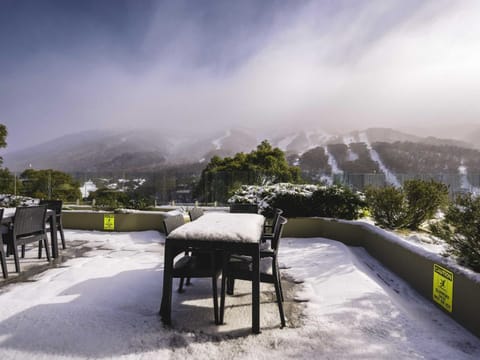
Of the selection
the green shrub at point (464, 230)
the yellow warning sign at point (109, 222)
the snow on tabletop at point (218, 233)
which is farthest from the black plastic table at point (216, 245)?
the yellow warning sign at point (109, 222)

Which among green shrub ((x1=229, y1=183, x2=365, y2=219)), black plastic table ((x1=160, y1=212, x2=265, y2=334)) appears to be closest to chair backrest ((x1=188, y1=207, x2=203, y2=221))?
black plastic table ((x1=160, y1=212, x2=265, y2=334))

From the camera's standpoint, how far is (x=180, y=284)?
2.85 metres

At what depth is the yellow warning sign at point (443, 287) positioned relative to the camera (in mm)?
2357

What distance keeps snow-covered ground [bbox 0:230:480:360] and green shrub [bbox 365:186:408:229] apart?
5.82 feet

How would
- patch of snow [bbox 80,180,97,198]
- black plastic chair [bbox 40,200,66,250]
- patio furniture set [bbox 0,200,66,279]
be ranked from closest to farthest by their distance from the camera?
1. patio furniture set [bbox 0,200,66,279]
2. black plastic chair [bbox 40,200,66,250]
3. patch of snow [bbox 80,180,97,198]

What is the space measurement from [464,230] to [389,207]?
268 cm

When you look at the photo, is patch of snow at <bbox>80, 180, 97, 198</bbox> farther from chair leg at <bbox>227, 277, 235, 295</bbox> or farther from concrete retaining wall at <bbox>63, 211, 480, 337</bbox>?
chair leg at <bbox>227, 277, 235, 295</bbox>

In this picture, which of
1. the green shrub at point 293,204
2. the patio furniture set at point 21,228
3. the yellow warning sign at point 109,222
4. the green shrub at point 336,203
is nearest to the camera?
the patio furniture set at point 21,228

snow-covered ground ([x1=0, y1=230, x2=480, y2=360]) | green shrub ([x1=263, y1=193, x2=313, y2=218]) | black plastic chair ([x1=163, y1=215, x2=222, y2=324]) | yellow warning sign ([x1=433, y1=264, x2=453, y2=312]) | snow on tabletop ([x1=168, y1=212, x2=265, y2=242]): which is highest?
snow on tabletop ([x1=168, y1=212, x2=265, y2=242])

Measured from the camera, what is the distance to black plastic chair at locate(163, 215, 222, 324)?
7.34 ft

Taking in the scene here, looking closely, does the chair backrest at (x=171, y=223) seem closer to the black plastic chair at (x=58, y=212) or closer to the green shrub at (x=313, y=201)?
the black plastic chair at (x=58, y=212)

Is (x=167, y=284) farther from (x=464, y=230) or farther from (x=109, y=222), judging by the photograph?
(x=109, y=222)

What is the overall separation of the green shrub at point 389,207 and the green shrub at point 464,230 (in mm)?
2331

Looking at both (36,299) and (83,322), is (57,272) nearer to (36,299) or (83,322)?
(36,299)
